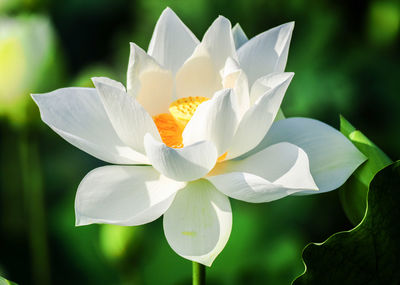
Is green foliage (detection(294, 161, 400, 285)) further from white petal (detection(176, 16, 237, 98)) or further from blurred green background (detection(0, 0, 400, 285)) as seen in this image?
blurred green background (detection(0, 0, 400, 285))

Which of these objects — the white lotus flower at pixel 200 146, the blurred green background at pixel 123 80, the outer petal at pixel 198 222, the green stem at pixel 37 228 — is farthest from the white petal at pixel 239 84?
the green stem at pixel 37 228

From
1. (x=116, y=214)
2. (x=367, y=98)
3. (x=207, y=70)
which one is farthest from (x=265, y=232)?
(x=116, y=214)

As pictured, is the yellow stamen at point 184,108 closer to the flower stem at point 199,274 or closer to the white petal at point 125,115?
the white petal at point 125,115

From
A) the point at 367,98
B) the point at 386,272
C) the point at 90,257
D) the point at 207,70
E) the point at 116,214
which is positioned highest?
the point at 207,70

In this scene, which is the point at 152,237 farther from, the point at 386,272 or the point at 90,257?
the point at 386,272

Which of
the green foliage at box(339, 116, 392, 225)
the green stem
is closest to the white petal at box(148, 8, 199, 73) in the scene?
the green foliage at box(339, 116, 392, 225)

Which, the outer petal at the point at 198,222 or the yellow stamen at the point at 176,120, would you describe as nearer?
the outer petal at the point at 198,222

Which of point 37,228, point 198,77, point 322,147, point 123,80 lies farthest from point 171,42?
point 123,80
